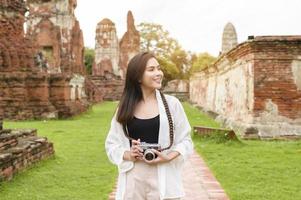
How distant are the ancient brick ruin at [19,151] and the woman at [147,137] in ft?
10.7

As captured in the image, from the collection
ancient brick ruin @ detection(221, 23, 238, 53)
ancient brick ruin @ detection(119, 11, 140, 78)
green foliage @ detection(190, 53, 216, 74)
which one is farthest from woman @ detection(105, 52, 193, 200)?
green foliage @ detection(190, 53, 216, 74)

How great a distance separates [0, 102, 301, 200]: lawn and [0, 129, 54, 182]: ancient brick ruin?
0.11 meters

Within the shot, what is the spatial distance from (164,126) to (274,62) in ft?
25.6

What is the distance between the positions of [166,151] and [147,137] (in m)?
0.15

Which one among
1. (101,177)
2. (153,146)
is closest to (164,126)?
(153,146)

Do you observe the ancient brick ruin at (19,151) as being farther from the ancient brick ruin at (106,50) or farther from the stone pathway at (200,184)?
the ancient brick ruin at (106,50)

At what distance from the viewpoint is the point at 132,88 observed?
3.35 metres

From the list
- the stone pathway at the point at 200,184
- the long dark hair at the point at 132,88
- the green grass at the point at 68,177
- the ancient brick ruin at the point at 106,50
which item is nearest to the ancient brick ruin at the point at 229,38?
the ancient brick ruin at the point at 106,50

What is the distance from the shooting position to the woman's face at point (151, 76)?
325 centimetres

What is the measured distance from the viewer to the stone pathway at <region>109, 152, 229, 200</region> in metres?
5.37

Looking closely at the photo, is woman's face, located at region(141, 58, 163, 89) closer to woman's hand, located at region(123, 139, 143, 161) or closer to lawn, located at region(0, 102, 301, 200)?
woman's hand, located at region(123, 139, 143, 161)

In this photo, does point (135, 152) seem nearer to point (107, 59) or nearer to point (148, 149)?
point (148, 149)

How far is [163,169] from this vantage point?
311cm

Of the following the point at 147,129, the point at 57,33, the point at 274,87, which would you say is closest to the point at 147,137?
the point at 147,129
